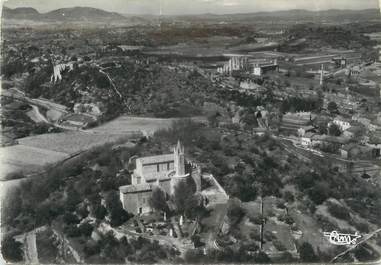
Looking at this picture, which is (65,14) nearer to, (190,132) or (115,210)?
(190,132)

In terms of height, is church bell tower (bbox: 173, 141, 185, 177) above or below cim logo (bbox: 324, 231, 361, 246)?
above

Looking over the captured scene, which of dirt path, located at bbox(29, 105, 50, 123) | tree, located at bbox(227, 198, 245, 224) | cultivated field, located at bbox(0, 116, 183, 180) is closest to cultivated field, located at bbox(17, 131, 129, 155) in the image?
cultivated field, located at bbox(0, 116, 183, 180)

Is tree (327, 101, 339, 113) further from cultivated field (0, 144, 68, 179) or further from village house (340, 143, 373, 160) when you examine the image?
cultivated field (0, 144, 68, 179)

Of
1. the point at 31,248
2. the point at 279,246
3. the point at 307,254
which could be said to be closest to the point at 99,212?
the point at 31,248

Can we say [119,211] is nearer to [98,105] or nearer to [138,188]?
[138,188]

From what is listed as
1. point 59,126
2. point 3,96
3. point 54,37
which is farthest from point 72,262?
point 54,37

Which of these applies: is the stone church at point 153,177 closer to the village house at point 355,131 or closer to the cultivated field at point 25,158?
the cultivated field at point 25,158
